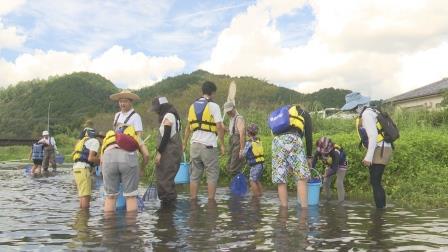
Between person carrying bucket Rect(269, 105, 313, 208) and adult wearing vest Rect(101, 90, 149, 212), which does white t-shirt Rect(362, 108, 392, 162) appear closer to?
person carrying bucket Rect(269, 105, 313, 208)

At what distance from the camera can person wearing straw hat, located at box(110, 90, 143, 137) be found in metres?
7.36

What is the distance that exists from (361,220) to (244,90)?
137ft

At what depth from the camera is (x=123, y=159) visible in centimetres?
702

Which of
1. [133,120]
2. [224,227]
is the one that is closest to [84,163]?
[133,120]

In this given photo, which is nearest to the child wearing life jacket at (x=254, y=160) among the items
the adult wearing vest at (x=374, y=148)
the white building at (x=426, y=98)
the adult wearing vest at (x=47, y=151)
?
the adult wearing vest at (x=374, y=148)

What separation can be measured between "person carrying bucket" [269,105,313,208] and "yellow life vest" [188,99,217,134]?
1.38 metres

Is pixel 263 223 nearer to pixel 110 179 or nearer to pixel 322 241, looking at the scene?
pixel 322 241

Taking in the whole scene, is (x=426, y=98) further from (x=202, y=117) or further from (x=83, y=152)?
(x=83, y=152)

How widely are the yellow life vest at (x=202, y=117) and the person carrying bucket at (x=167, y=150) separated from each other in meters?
0.31

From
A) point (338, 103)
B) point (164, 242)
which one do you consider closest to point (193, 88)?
point (338, 103)

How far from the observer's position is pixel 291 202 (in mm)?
9016

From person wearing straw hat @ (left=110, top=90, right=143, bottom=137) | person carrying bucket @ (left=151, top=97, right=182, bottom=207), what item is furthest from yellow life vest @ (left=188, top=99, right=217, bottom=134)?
person wearing straw hat @ (left=110, top=90, right=143, bottom=137)

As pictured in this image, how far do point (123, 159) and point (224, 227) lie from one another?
1731 mm

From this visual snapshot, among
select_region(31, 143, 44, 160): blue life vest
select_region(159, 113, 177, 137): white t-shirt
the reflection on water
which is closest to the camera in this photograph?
the reflection on water
